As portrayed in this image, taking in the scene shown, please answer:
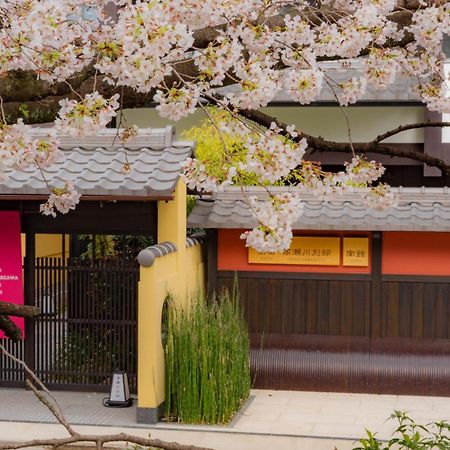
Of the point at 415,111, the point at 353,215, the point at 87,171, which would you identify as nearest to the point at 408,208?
the point at 353,215

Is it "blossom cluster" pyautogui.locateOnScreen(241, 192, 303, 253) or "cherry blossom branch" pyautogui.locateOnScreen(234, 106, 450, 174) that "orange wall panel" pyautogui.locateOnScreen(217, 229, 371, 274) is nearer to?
"cherry blossom branch" pyautogui.locateOnScreen(234, 106, 450, 174)

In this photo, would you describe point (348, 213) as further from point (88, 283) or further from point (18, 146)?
point (18, 146)

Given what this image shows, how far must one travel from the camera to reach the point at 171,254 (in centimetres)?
1182

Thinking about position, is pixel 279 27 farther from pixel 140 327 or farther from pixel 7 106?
pixel 140 327

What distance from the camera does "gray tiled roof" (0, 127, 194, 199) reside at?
11500mm

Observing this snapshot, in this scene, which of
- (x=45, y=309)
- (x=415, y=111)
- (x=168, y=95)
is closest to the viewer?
(x=168, y=95)

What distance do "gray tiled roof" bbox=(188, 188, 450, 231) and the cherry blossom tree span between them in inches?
244

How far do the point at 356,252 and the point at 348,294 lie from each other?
53 centimetres

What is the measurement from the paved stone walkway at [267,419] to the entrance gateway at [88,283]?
371 mm

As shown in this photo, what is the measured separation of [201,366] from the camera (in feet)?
35.8

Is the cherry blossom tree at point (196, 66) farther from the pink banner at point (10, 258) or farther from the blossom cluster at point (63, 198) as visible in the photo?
Answer: the pink banner at point (10, 258)

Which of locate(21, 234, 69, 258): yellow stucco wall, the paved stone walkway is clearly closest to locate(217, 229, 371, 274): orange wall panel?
the paved stone walkway

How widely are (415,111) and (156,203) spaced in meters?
8.93

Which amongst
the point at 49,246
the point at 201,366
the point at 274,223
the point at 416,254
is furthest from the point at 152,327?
the point at 49,246
